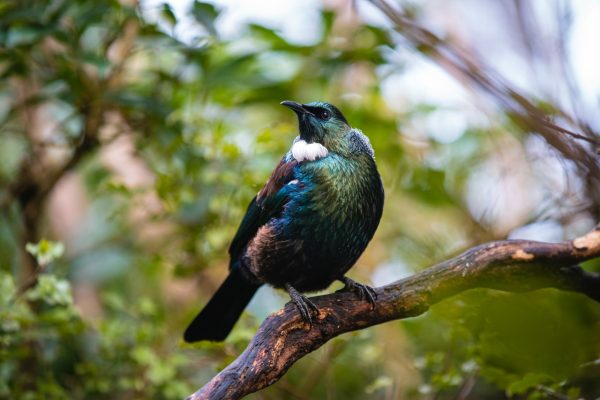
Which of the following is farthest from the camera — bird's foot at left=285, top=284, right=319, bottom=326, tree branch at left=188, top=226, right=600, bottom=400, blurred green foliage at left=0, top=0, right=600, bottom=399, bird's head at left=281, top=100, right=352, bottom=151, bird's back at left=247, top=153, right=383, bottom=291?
blurred green foliage at left=0, top=0, right=600, bottom=399

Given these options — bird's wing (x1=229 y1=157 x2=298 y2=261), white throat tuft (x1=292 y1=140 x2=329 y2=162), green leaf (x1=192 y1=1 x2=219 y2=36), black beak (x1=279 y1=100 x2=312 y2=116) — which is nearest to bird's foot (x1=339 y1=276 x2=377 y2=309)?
bird's wing (x1=229 y1=157 x2=298 y2=261)

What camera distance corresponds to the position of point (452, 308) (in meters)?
2.64

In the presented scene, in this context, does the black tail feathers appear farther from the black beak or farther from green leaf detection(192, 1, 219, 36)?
green leaf detection(192, 1, 219, 36)

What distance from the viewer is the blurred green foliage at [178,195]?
3859 mm

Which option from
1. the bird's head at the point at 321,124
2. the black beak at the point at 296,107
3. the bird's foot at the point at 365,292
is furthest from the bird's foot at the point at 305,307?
the black beak at the point at 296,107

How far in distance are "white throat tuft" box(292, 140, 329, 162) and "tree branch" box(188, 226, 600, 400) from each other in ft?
2.77

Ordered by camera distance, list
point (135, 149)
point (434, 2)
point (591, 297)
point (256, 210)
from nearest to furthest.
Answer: point (591, 297)
point (256, 210)
point (135, 149)
point (434, 2)

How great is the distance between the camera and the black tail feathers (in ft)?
12.5

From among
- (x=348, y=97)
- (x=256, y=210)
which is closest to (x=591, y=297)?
(x=256, y=210)

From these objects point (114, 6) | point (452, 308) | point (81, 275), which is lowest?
point (81, 275)

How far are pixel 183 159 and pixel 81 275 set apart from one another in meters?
1.68

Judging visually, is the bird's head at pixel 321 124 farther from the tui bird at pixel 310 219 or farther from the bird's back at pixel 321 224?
the bird's back at pixel 321 224

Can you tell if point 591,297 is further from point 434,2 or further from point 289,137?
point 434,2

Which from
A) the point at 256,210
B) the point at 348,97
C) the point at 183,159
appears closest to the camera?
the point at 256,210
